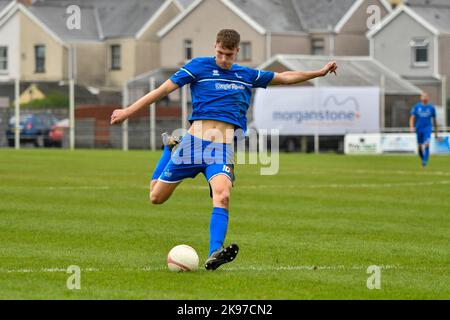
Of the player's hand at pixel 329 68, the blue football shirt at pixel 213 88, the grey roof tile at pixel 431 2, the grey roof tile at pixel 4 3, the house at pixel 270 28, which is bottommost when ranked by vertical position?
the blue football shirt at pixel 213 88

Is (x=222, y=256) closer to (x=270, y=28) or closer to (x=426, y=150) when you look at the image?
(x=426, y=150)

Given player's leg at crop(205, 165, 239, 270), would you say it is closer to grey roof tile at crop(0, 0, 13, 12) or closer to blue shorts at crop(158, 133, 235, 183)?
blue shorts at crop(158, 133, 235, 183)

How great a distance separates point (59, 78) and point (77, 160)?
1578 inches

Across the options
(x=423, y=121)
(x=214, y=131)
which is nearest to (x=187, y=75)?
(x=214, y=131)

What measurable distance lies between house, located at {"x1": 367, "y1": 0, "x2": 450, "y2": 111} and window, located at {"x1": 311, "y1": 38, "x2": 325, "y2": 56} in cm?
384

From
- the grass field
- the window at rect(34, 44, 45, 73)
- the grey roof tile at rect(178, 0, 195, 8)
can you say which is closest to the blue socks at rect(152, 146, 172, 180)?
the grass field

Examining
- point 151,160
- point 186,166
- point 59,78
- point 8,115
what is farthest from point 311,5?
point 186,166

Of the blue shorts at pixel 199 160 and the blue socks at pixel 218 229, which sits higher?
the blue shorts at pixel 199 160

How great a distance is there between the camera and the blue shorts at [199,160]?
1270cm

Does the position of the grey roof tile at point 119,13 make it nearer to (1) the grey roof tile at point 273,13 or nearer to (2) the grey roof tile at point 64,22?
(2) the grey roof tile at point 64,22

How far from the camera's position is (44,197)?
22094 millimetres

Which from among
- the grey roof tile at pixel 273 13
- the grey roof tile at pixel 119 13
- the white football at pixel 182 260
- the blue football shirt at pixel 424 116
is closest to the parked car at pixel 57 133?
the grey roof tile at pixel 273 13

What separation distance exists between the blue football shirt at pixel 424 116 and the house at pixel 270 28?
3267 cm
